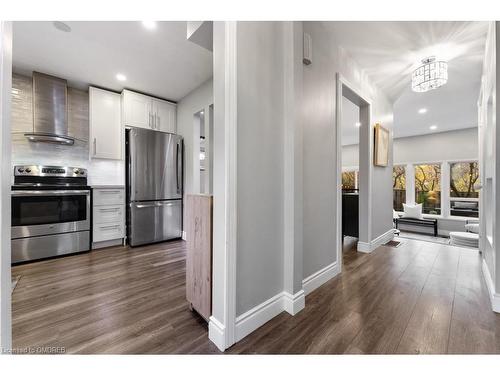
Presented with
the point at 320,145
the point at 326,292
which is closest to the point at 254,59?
the point at 320,145

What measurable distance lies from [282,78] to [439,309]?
205 cm

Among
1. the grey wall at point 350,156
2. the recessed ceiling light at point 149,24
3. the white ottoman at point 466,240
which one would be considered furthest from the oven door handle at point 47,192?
the grey wall at point 350,156

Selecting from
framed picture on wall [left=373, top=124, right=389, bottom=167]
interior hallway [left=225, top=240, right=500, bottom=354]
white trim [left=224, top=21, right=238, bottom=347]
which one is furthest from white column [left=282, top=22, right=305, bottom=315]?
framed picture on wall [left=373, top=124, right=389, bottom=167]

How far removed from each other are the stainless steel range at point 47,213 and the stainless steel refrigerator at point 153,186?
1.89 feet

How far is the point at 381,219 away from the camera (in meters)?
3.16

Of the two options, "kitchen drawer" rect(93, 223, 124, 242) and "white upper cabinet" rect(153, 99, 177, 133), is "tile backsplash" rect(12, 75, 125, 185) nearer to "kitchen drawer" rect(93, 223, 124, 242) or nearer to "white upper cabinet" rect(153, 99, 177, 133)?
"kitchen drawer" rect(93, 223, 124, 242)

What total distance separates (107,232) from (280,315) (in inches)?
110

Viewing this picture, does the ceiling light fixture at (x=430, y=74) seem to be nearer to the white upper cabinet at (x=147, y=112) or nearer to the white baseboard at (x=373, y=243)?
the white baseboard at (x=373, y=243)

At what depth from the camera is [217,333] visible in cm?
114

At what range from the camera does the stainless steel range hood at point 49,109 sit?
263 centimetres

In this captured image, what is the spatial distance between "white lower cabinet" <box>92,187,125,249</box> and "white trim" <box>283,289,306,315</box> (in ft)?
9.00

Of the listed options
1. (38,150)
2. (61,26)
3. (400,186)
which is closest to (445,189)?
(400,186)

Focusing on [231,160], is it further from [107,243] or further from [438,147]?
[438,147]

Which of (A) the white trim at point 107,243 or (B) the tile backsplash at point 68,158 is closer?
(B) the tile backsplash at point 68,158
